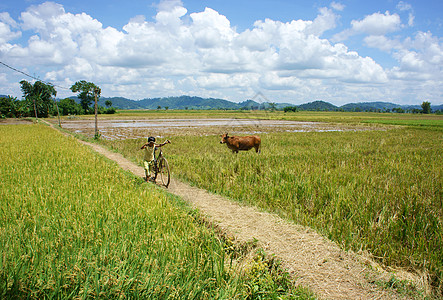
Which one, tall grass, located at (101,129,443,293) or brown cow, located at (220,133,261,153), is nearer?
tall grass, located at (101,129,443,293)

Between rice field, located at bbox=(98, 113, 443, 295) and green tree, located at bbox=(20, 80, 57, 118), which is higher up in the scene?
green tree, located at bbox=(20, 80, 57, 118)

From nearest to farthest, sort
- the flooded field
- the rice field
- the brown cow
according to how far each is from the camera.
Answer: the rice field → the brown cow → the flooded field

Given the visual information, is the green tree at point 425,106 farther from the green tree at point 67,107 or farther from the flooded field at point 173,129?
the green tree at point 67,107

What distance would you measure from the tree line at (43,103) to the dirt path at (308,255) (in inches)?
1622

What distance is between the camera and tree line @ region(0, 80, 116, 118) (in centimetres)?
5112

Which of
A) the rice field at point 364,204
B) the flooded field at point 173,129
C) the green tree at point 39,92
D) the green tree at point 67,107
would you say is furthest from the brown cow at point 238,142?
the green tree at point 67,107

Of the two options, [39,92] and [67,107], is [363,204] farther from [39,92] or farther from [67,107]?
[39,92]

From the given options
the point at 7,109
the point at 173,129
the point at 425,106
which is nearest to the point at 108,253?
the point at 173,129

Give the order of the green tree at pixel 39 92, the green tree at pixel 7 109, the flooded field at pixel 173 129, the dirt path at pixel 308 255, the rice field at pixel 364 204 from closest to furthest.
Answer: the dirt path at pixel 308 255 → the rice field at pixel 364 204 → the flooded field at pixel 173 129 → the green tree at pixel 7 109 → the green tree at pixel 39 92

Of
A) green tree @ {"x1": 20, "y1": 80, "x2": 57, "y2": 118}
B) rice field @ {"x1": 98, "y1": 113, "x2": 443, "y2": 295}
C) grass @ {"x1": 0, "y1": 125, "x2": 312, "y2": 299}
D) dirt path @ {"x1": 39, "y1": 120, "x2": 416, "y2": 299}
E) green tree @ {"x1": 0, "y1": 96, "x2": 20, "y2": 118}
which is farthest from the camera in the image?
green tree @ {"x1": 20, "y1": 80, "x2": 57, "y2": 118}

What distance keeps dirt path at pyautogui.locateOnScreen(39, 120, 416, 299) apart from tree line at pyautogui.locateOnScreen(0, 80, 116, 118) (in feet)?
135

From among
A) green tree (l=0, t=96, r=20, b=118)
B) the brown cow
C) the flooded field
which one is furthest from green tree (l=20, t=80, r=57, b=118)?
the brown cow

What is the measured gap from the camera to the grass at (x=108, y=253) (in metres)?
2.12

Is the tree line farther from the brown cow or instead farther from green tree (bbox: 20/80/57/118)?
the brown cow
